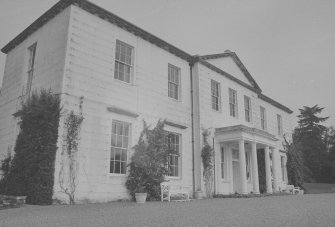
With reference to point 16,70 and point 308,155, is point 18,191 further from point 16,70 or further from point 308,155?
point 308,155

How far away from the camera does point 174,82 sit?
16.6m

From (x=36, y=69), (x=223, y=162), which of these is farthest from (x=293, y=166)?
(x=36, y=69)

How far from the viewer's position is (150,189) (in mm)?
13172

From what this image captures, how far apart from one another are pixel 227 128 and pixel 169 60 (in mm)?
4946

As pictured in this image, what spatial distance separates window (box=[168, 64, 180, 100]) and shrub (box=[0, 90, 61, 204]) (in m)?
6.49

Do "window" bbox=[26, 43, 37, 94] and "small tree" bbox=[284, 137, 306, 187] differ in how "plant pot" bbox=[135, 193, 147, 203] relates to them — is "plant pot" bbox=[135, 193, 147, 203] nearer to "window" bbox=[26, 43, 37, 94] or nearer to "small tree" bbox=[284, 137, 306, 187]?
"window" bbox=[26, 43, 37, 94]

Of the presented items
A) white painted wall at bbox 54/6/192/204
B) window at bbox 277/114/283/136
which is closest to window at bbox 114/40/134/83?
white painted wall at bbox 54/6/192/204

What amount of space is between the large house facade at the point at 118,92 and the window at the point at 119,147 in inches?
1.5

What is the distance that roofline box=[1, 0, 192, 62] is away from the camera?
40.9 ft

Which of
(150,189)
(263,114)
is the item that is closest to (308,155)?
(263,114)

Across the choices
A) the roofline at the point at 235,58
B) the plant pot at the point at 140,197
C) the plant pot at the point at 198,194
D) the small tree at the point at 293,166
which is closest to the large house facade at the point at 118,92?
the roofline at the point at 235,58

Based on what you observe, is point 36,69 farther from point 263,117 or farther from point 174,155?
point 263,117

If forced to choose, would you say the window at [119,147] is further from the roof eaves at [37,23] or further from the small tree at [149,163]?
the roof eaves at [37,23]

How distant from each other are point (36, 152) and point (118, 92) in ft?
13.2
